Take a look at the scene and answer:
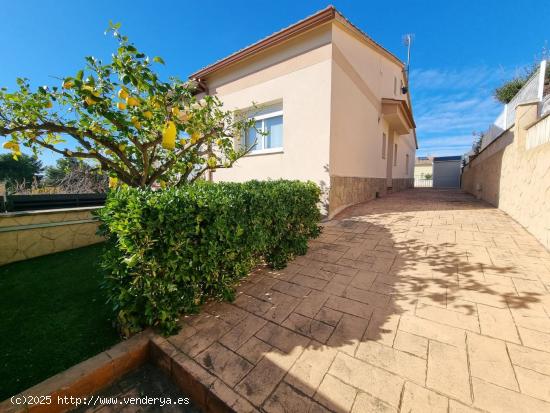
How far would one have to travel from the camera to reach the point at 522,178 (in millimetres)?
4906

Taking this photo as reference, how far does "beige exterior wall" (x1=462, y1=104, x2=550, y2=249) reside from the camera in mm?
3898

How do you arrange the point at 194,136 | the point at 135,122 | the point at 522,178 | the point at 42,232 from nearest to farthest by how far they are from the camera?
the point at 135,122
the point at 194,136
the point at 42,232
the point at 522,178

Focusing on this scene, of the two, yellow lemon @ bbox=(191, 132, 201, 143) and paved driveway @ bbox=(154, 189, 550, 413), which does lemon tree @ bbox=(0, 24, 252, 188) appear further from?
paved driveway @ bbox=(154, 189, 550, 413)

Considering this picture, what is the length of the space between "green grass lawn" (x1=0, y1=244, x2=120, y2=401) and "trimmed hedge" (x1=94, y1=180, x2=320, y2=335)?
0.34 metres

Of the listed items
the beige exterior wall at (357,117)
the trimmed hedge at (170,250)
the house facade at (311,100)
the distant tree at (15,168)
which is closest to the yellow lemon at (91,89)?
the trimmed hedge at (170,250)

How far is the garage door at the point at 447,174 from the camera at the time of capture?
71.3 ft

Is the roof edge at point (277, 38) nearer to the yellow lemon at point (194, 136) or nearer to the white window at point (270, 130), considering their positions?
the white window at point (270, 130)

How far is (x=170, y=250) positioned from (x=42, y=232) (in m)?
4.42

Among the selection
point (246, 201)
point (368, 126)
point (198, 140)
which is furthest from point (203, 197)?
point (368, 126)

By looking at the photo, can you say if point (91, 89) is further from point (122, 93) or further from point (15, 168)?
point (15, 168)

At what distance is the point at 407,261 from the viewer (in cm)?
358

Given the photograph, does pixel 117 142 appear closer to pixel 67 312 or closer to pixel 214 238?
pixel 214 238

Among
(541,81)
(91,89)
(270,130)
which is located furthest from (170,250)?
(541,81)

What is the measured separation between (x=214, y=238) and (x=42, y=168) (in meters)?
38.1
